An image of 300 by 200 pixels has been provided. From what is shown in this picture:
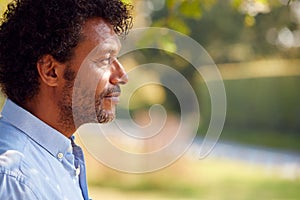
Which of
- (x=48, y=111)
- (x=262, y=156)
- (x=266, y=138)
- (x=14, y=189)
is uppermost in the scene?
(x=266, y=138)

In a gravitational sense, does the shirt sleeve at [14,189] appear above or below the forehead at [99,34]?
below

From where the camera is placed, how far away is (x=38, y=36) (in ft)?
5.32

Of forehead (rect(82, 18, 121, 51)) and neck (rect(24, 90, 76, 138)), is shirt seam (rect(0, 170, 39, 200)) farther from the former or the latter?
forehead (rect(82, 18, 121, 51))

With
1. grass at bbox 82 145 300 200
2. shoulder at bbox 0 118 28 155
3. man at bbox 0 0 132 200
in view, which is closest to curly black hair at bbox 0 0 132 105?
man at bbox 0 0 132 200

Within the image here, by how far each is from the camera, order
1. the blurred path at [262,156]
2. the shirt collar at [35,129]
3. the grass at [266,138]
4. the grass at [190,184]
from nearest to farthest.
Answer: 1. the shirt collar at [35,129]
2. the grass at [190,184]
3. the blurred path at [262,156]
4. the grass at [266,138]

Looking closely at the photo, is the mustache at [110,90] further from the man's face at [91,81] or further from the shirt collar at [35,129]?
the shirt collar at [35,129]

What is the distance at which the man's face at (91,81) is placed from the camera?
1619 millimetres

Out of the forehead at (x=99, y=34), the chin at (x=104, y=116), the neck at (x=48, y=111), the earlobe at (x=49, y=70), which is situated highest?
the forehead at (x=99, y=34)

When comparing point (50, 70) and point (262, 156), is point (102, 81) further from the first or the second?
point (262, 156)

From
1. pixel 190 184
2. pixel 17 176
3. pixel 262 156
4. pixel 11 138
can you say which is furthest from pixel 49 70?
pixel 262 156

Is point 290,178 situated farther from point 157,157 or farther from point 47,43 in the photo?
point 47,43

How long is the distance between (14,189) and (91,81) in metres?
0.38

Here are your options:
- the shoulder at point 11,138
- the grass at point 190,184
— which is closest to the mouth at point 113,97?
the shoulder at point 11,138

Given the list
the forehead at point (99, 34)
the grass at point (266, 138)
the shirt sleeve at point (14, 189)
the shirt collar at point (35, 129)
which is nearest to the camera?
the shirt sleeve at point (14, 189)
